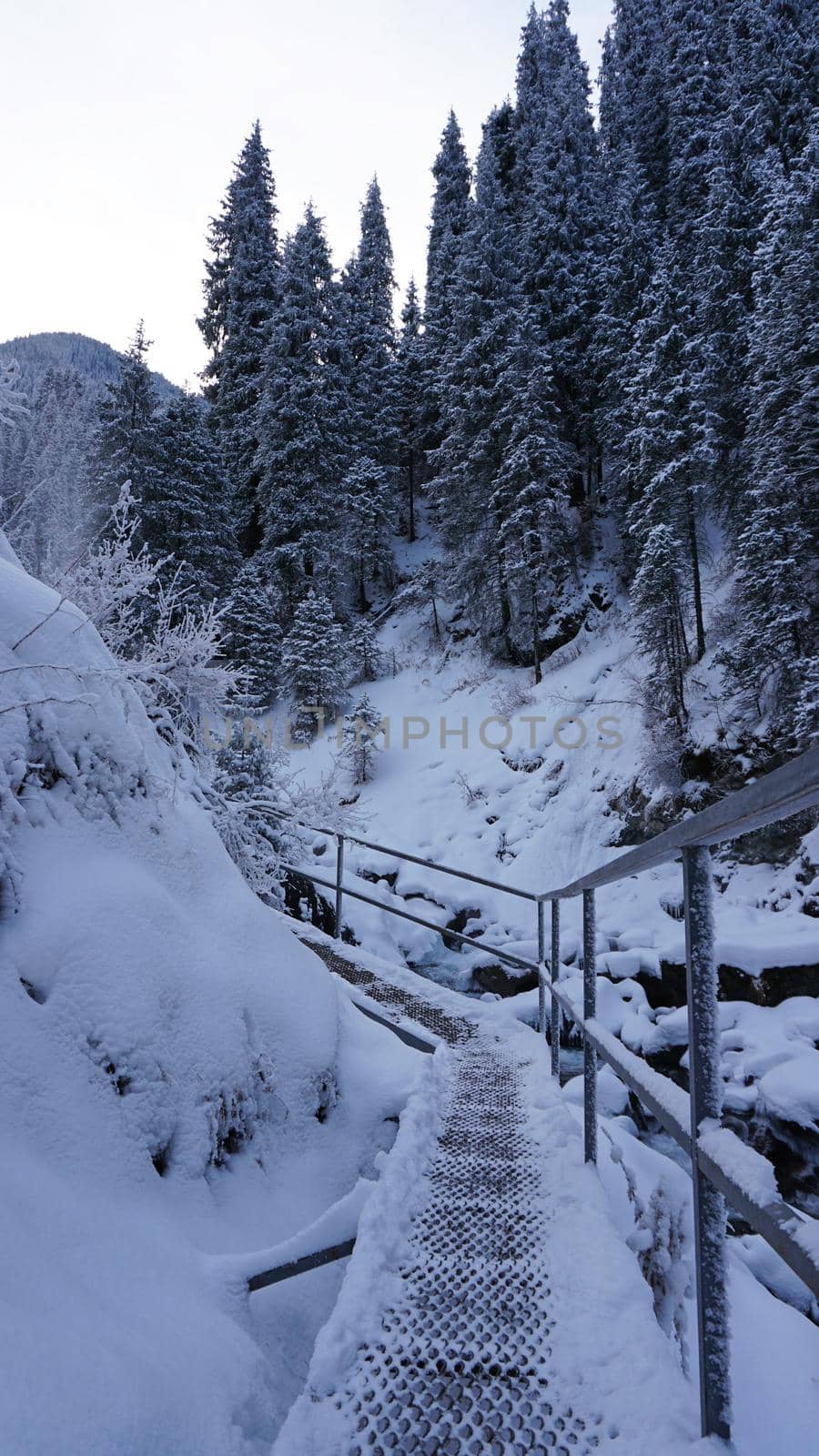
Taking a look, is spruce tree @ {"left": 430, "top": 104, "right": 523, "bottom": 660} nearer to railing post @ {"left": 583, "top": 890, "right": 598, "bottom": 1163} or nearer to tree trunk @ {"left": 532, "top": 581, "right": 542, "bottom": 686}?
tree trunk @ {"left": 532, "top": 581, "right": 542, "bottom": 686}

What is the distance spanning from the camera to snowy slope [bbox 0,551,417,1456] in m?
1.51

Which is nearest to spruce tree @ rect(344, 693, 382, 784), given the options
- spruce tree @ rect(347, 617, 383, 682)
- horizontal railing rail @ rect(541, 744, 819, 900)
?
spruce tree @ rect(347, 617, 383, 682)

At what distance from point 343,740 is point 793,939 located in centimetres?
1273

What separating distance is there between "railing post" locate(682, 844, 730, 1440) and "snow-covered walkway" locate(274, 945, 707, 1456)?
0.60 ft

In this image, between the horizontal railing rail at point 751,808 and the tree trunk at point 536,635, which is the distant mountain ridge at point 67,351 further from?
the horizontal railing rail at point 751,808

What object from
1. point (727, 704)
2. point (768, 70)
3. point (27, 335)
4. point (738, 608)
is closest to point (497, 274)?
point (768, 70)

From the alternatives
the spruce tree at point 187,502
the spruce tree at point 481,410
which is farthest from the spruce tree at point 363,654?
the spruce tree at point 187,502

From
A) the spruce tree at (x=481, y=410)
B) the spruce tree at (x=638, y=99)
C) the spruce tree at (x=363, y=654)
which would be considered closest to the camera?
the spruce tree at (x=481, y=410)

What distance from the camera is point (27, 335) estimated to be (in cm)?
12594

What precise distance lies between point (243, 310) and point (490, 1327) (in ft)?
112

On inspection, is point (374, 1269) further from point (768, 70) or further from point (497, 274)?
point (768, 70)

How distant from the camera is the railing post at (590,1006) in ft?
8.47

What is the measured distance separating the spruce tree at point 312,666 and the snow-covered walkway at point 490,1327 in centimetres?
1805

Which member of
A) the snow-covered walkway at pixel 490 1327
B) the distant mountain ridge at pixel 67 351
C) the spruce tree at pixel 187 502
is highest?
the distant mountain ridge at pixel 67 351
